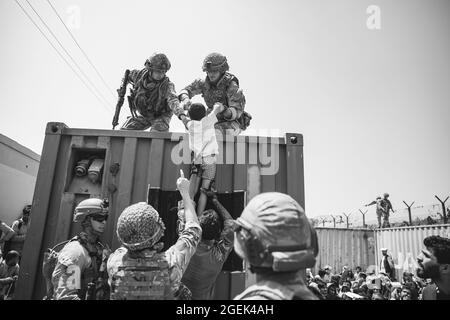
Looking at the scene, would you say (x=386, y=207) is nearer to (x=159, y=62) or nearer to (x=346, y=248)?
(x=346, y=248)

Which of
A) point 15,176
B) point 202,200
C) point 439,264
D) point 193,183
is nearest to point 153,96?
point 193,183

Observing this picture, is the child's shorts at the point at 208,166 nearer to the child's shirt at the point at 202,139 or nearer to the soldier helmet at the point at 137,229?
the child's shirt at the point at 202,139

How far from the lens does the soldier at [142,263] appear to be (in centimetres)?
171

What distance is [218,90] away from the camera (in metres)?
3.56

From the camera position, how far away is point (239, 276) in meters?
2.47

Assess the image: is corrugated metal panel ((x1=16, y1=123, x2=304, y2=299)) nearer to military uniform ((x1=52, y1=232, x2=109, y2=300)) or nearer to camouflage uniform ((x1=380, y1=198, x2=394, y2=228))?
military uniform ((x1=52, y1=232, x2=109, y2=300))

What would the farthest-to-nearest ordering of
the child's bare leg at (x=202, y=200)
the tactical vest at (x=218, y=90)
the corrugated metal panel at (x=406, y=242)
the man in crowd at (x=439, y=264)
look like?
the corrugated metal panel at (x=406, y=242) < the tactical vest at (x=218, y=90) < the man in crowd at (x=439, y=264) < the child's bare leg at (x=202, y=200)

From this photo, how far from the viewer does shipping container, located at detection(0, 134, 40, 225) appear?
591 centimetres

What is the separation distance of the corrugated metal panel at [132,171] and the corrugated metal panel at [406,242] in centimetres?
939

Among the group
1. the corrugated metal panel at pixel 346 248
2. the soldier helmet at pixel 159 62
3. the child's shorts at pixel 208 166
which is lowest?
the corrugated metal panel at pixel 346 248

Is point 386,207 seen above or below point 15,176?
above

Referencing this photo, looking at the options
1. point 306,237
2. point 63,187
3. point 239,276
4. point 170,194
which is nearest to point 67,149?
point 63,187

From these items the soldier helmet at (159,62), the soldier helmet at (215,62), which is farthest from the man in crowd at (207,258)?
the soldier helmet at (159,62)

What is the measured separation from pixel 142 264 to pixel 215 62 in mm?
2437
